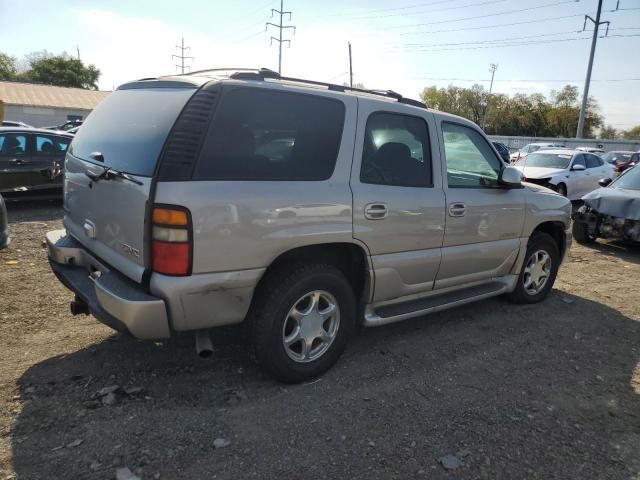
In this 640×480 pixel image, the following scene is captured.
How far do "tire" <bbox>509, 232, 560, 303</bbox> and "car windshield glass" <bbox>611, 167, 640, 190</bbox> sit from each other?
4.10 m

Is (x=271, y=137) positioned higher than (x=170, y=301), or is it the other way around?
(x=271, y=137)

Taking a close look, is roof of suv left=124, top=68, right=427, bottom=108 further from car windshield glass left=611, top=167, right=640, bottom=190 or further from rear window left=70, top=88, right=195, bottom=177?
car windshield glass left=611, top=167, right=640, bottom=190

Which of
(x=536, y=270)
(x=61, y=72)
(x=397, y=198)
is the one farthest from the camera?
(x=61, y=72)

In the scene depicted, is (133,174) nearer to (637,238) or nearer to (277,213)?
(277,213)

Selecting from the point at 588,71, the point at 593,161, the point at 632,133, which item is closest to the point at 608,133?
the point at 632,133

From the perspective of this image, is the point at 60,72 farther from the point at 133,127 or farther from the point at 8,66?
the point at 133,127

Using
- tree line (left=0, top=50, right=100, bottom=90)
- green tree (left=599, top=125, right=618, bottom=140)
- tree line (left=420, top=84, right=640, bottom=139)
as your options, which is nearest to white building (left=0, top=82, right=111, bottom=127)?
tree line (left=0, top=50, right=100, bottom=90)

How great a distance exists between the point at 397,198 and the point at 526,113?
298 ft

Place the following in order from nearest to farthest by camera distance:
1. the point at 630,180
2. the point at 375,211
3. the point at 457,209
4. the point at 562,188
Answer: the point at 375,211 < the point at 457,209 < the point at 630,180 < the point at 562,188

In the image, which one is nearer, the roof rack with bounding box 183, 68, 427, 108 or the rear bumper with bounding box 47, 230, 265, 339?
the rear bumper with bounding box 47, 230, 265, 339

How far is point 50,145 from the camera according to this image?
934 cm

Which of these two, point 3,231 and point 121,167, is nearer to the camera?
point 121,167

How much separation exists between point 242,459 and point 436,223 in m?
2.23

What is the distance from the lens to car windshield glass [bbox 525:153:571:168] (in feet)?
44.8
